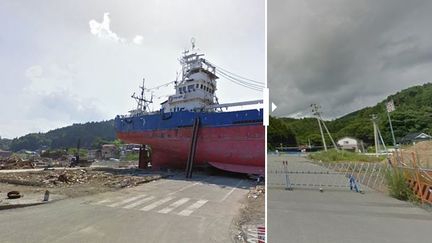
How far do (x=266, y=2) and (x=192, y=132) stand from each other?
7.41m

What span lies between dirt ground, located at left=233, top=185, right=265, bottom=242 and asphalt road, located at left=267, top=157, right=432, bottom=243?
37 cm

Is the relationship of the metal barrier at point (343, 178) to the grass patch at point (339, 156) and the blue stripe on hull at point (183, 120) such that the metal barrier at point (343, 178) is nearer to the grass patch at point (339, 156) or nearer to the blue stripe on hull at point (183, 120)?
the grass patch at point (339, 156)

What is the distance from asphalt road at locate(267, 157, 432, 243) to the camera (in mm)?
1702

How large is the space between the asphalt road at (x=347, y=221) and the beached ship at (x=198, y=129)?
13.5 ft

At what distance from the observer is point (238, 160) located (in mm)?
7742

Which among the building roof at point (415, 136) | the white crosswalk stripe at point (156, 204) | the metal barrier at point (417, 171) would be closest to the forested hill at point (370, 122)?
the building roof at point (415, 136)

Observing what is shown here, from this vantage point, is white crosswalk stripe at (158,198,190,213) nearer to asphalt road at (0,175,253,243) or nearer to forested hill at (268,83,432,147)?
asphalt road at (0,175,253,243)

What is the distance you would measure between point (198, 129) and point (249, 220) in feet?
18.0

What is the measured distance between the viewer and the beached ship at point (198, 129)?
7.54 m

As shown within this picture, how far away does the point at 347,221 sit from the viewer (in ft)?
6.42

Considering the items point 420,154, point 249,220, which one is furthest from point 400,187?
point 249,220

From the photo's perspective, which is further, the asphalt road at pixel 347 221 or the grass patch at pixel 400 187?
the grass patch at pixel 400 187

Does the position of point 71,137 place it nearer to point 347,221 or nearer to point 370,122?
point 347,221

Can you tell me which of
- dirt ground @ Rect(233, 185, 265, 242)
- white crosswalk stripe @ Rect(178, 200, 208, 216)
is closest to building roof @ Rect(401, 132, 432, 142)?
dirt ground @ Rect(233, 185, 265, 242)
